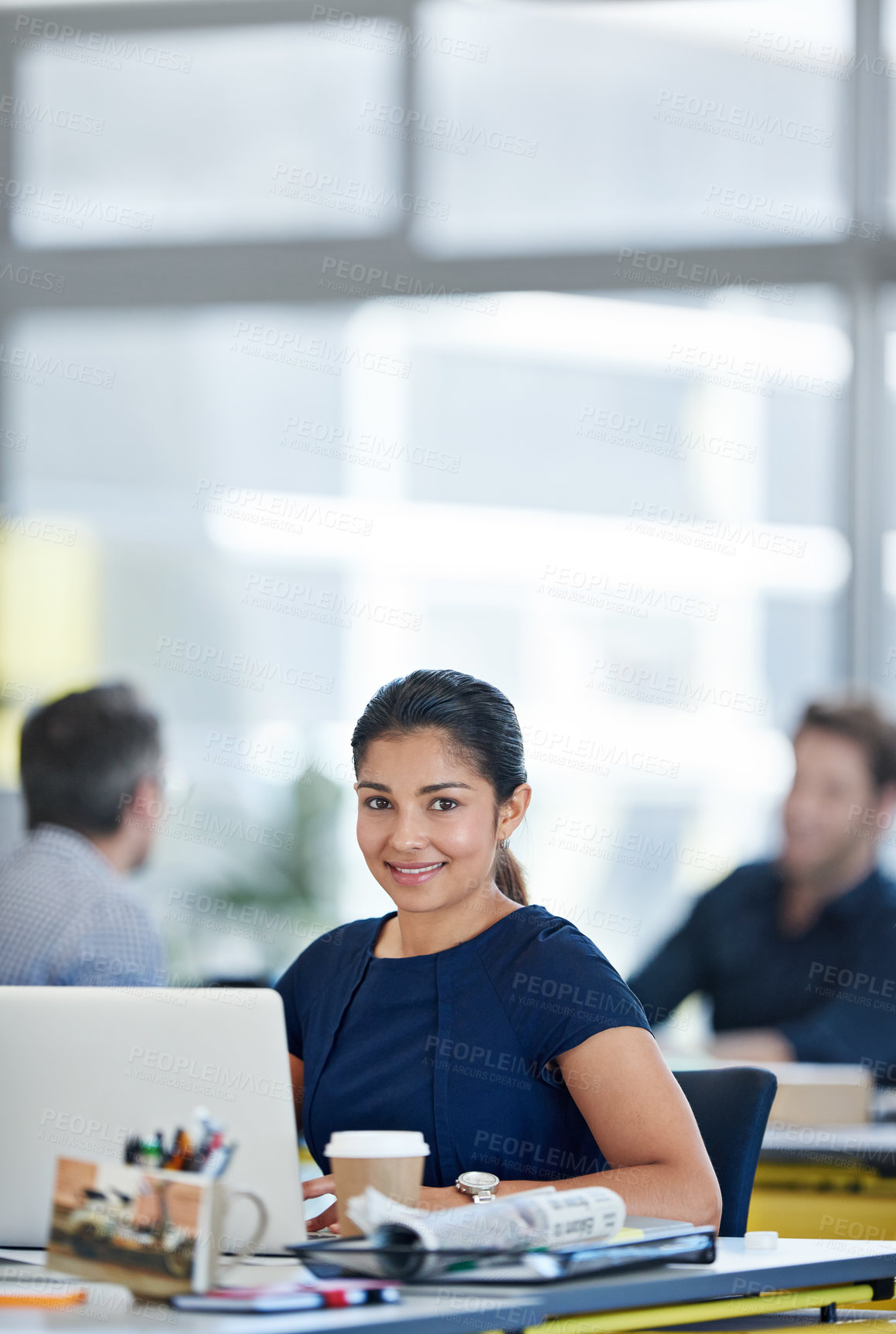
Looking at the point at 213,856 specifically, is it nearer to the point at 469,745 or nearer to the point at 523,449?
the point at 523,449

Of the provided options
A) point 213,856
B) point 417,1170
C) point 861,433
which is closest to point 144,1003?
point 417,1170

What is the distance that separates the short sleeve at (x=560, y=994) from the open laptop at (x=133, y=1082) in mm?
384

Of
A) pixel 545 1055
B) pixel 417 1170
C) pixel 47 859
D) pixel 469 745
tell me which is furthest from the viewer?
pixel 47 859

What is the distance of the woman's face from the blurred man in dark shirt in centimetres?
179

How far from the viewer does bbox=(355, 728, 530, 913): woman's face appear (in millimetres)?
1923

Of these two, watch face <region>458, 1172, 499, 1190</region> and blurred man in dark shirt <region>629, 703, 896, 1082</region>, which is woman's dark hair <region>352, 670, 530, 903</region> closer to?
watch face <region>458, 1172, 499, 1190</region>

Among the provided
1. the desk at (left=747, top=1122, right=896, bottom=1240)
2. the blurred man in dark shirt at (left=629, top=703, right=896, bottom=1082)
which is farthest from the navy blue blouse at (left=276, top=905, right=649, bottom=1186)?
the blurred man in dark shirt at (left=629, top=703, right=896, bottom=1082)

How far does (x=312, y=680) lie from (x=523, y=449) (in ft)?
3.19

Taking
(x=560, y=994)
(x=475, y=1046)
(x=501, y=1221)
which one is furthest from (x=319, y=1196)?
(x=501, y=1221)

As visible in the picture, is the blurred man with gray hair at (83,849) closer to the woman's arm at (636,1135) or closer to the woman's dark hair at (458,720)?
the woman's dark hair at (458,720)

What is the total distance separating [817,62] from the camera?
4.89 metres

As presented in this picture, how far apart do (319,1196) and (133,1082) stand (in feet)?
1.26

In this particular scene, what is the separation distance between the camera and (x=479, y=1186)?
1611mm

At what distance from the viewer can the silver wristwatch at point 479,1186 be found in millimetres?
1594
